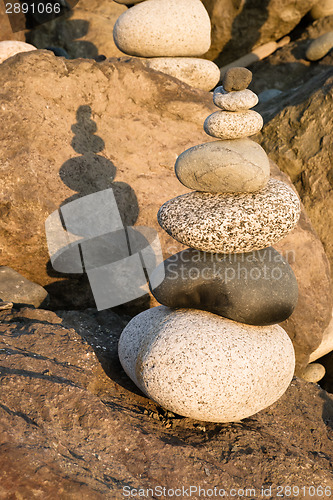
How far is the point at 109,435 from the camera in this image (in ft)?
11.5

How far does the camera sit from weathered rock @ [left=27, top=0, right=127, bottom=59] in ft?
38.2

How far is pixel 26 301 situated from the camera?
5375 millimetres

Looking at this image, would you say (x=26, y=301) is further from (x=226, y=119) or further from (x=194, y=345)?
(x=226, y=119)

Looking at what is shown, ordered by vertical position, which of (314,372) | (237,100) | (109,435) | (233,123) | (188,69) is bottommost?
(314,372)

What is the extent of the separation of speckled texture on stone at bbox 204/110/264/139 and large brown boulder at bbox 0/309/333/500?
7.19 ft

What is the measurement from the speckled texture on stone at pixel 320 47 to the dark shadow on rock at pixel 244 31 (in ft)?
5.30

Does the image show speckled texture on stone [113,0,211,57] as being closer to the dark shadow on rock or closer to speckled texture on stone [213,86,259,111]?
speckled texture on stone [213,86,259,111]

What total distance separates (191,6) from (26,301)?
5076 millimetres

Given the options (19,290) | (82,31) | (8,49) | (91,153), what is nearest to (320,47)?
(82,31)

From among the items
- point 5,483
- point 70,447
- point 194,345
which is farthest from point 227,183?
point 5,483

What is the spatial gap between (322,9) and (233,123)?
9.42 metres

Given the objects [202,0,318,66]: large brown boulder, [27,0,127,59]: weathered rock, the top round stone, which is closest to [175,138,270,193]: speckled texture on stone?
the top round stone

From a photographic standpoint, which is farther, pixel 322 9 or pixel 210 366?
pixel 322 9

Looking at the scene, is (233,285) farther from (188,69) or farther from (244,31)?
(244,31)
